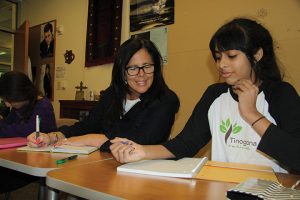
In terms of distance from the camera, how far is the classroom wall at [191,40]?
2379 millimetres

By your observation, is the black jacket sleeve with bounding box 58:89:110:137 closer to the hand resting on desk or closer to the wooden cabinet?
the hand resting on desk

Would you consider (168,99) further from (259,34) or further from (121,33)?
(121,33)

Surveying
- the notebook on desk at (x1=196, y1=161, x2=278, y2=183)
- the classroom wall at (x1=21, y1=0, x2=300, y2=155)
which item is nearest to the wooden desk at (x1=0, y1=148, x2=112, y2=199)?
the notebook on desk at (x1=196, y1=161, x2=278, y2=183)

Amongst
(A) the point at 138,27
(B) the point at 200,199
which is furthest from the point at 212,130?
(A) the point at 138,27

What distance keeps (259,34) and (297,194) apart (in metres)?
0.79

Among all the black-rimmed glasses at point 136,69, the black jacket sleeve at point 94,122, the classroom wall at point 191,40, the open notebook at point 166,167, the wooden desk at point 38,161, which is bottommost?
the wooden desk at point 38,161

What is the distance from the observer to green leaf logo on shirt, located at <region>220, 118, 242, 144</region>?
1.30 metres

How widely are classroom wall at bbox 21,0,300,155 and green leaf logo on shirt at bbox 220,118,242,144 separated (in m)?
1.27

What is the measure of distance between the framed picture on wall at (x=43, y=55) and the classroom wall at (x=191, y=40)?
21 centimetres

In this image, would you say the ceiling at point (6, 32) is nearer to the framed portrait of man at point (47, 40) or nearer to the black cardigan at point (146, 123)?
the framed portrait of man at point (47, 40)

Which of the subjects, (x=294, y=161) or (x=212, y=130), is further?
(x=212, y=130)

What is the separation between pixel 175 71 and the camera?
309 cm

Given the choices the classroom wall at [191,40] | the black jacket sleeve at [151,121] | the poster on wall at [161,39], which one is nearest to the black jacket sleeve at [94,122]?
the black jacket sleeve at [151,121]

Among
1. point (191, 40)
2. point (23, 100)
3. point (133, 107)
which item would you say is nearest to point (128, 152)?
point (133, 107)
